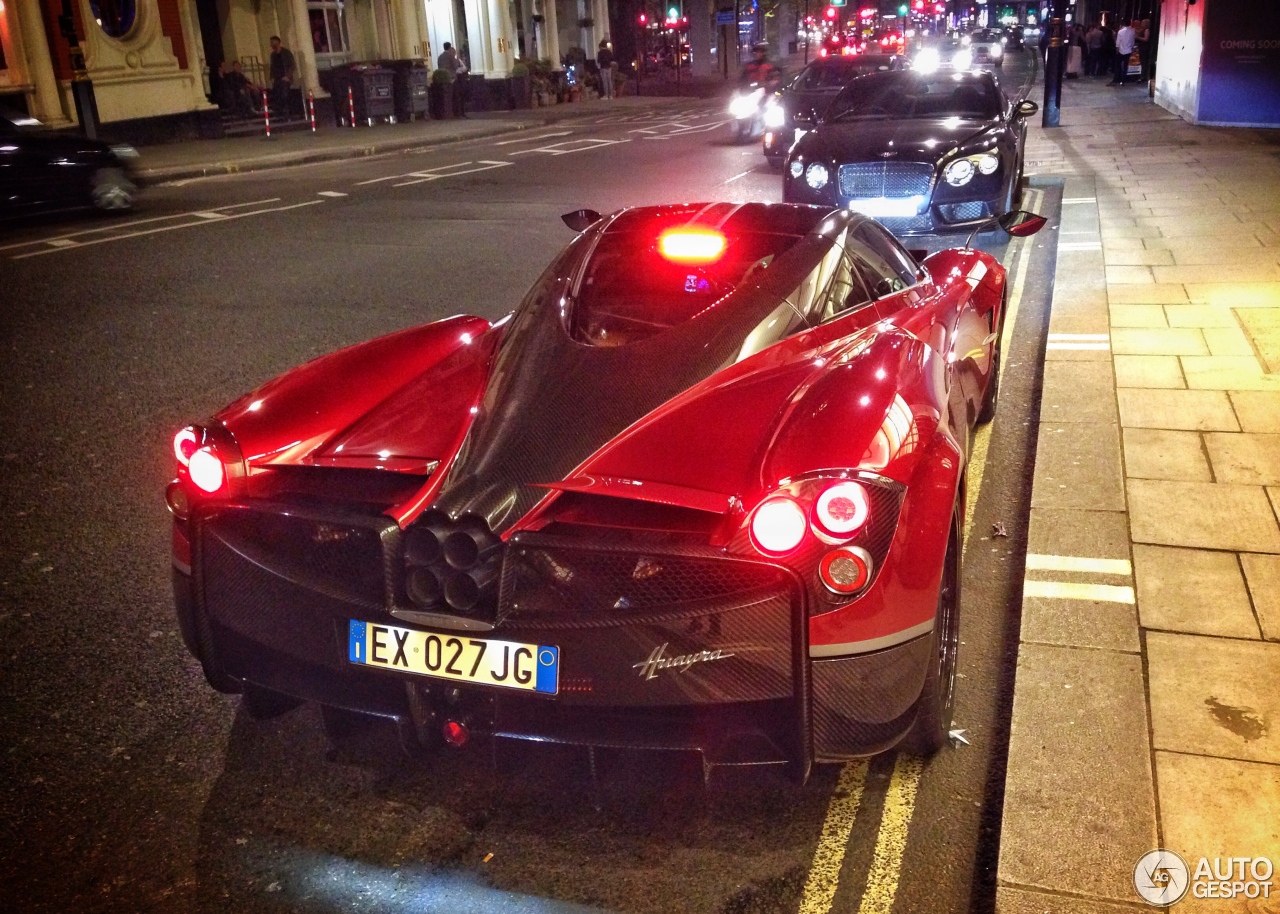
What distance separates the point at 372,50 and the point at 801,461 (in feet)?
108

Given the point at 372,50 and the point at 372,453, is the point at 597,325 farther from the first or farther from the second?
the point at 372,50

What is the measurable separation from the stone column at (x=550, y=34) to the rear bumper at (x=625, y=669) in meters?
41.3

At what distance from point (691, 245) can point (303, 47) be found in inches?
1085

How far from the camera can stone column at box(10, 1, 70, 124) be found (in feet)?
70.1

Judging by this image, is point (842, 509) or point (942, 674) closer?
point (842, 509)

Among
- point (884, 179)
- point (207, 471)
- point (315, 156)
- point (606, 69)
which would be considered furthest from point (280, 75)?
point (207, 471)

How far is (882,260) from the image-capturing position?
14.3ft

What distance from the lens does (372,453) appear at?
115 inches

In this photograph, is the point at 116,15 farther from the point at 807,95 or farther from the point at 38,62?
the point at 807,95

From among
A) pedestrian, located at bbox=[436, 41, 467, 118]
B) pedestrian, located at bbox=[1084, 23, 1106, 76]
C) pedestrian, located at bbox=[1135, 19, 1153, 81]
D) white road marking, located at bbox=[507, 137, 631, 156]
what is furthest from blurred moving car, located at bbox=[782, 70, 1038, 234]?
pedestrian, located at bbox=[1084, 23, 1106, 76]

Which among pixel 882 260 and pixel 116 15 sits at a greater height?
pixel 116 15

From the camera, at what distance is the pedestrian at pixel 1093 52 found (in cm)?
3851

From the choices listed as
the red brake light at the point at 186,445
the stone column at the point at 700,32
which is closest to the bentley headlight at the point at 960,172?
the red brake light at the point at 186,445

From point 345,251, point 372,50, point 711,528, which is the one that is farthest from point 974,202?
point 372,50
